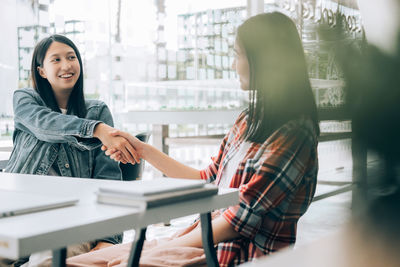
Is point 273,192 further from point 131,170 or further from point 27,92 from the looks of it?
point 27,92

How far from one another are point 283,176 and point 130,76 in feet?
17.4

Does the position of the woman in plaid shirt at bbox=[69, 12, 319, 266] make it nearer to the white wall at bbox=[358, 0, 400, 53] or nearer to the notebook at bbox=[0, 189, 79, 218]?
the notebook at bbox=[0, 189, 79, 218]

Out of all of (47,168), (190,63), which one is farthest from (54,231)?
(190,63)

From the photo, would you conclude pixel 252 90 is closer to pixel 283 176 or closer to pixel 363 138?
pixel 283 176

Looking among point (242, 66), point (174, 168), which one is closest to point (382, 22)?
point (242, 66)

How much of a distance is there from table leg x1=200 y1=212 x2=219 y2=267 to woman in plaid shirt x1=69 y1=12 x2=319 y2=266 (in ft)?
0.32

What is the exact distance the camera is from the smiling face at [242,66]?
4.40 ft

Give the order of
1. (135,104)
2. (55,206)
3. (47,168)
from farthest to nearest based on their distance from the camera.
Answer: (135,104) < (47,168) < (55,206)

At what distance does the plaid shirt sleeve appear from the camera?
3.90 ft

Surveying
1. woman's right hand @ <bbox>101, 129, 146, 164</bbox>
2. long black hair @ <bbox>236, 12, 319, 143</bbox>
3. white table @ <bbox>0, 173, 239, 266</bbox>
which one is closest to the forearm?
woman's right hand @ <bbox>101, 129, 146, 164</bbox>

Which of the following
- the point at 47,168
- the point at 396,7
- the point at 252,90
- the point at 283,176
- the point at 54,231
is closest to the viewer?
the point at 396,7

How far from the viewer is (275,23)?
1.27 metres

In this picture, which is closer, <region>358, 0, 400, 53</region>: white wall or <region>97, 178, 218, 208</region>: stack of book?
<region>358, 0, 400, 53</region>: white wall

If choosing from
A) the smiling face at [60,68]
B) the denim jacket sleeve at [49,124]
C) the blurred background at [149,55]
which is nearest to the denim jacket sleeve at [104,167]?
the denim jacket sleeve at [49,124]
